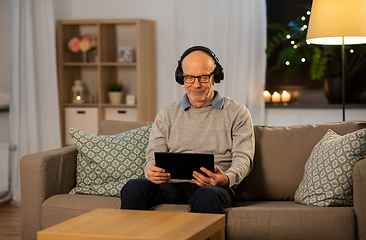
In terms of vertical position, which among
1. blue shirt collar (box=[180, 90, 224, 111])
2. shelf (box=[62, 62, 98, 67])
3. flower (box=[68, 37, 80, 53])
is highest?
flower (box=[68, 37, 80, 53])

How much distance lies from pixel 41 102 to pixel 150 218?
284 cm

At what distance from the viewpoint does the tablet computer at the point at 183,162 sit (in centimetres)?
184

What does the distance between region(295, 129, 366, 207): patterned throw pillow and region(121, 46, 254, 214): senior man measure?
0.30 meters

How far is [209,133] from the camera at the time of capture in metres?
2.26

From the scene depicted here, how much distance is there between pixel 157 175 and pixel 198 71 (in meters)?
0.58

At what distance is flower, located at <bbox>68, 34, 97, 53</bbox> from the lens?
167 inches

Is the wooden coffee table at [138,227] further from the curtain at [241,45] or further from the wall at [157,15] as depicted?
the wall at [157,15]

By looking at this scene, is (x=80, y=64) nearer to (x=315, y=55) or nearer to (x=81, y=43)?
(x=81, y=43)

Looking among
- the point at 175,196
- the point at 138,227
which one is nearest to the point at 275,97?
the point at 175,196

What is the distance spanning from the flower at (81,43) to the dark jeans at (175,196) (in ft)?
7.90

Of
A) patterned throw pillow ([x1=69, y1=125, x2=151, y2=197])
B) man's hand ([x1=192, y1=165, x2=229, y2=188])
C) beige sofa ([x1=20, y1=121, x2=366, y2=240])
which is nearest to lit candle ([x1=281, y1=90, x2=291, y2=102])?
beige sofa ([x1=20, y1=121, x2=366, y2=240])

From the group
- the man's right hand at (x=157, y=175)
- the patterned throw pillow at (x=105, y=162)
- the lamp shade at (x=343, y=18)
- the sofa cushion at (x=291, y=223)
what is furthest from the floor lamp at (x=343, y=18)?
the man's right hand at (x=157, y=175)

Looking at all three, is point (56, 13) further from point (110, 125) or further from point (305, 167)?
point (305, 167)

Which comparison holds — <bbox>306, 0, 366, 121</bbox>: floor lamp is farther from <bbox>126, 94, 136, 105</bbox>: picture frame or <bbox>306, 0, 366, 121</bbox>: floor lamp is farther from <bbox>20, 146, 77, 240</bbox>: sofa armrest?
<bbox>126, 94, 136, 105</bbox>: picture frame
